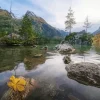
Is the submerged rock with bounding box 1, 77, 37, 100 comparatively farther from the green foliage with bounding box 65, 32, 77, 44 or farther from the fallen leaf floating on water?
the green foliage with bounding box 65, 32, 77, 44

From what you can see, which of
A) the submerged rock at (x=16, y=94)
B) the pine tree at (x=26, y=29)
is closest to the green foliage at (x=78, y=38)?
the pine tree at (x=26, y=29)

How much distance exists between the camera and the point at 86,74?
8.45 m

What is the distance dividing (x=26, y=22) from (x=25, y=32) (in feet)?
12.0

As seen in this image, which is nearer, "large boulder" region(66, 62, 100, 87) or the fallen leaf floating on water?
the fallen leaf floating on water

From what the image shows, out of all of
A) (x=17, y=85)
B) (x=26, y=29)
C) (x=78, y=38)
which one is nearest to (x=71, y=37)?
(x=78, y=38)

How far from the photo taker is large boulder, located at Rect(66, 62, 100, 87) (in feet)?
26.4

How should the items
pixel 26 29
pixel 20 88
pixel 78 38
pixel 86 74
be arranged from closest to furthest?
pixel 20 88, pixel 86 74, pixel 26 29, pixel 78 38

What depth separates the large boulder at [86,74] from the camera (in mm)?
8040

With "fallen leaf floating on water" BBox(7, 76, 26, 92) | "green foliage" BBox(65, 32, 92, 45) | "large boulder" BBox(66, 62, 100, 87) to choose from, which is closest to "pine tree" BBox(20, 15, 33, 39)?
"green foliage" BBox(65, 32, 92, 45)

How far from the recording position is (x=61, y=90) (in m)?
7.35

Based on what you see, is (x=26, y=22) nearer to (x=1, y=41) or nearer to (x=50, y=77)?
(x=1, y=41)

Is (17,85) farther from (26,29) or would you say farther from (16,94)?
(26,29)

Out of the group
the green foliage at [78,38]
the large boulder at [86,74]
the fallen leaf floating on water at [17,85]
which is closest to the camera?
the fallen leaf floating on water at [17,85]

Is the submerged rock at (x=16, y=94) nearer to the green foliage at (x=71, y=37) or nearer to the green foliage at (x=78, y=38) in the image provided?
the green foliage at (x=71, y=37)
